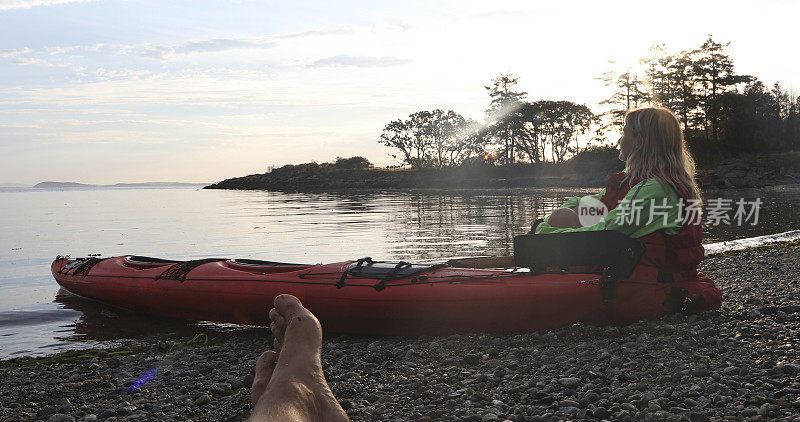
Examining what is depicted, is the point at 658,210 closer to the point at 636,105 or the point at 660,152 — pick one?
the point at 660,152

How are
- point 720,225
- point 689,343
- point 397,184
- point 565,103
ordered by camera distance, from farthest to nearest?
point 397,184 < point 565,103 < point 720,225 < point 689,343

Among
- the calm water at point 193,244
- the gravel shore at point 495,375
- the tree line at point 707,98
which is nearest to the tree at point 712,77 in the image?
the tree line at point 707,98

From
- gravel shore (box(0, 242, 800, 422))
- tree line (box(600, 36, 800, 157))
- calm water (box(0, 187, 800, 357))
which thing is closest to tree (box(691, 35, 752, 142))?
tree line (box(600, 36, 800, 157))

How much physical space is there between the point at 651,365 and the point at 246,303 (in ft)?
11.9

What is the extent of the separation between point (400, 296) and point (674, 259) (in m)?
2.17

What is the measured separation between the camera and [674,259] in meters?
4.53

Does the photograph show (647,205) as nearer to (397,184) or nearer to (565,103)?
(565,103)

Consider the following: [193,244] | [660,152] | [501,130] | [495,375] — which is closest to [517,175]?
[501,130]

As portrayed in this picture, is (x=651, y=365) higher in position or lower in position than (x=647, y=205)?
lower

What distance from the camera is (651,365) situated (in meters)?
3.56

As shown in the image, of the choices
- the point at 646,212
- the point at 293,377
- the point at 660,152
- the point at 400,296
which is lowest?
the point at 400,296

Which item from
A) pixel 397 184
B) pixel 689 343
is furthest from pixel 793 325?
pixel 397 184

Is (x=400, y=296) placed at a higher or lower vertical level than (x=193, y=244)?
higher

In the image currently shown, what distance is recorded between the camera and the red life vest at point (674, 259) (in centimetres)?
449
